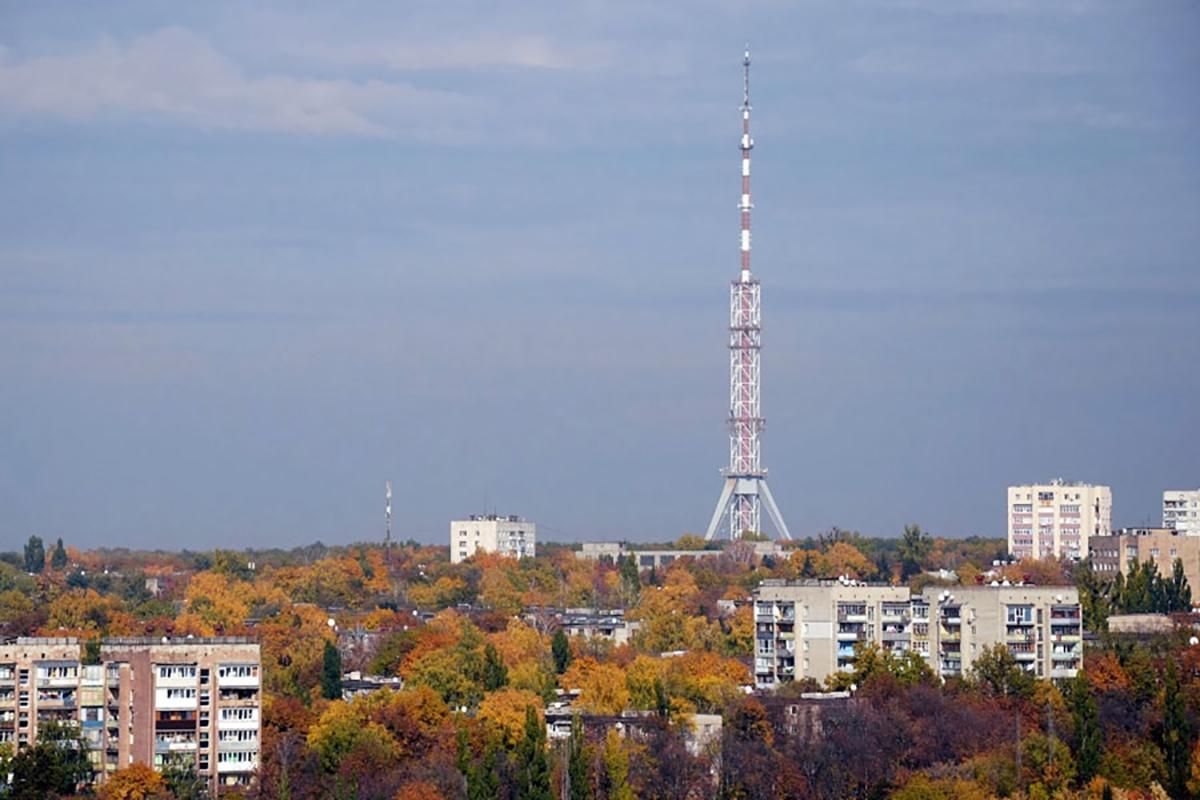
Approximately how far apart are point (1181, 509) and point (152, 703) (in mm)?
72201

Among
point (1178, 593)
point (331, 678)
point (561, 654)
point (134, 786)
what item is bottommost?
point (134, 786)

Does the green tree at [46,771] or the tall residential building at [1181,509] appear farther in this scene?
the tall residential building at [1181,509]

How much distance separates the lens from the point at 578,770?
4322 centimetres

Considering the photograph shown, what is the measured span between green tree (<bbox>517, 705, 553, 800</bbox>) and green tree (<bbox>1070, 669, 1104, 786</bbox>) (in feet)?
28.5

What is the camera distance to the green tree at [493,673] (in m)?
55.5

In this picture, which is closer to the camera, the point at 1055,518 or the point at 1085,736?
the point at 1085,736

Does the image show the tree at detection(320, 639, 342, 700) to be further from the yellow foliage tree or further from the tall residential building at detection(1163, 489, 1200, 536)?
the tall residential building at detection(1163, 489, 1200, 536)

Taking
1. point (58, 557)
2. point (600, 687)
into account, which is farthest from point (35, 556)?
point (600, 687)

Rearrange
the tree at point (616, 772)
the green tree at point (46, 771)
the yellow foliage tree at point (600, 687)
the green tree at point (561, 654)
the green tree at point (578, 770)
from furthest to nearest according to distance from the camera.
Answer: the green tree at point (561, 654), the yellow foliage tree at point (600, 687), the tree at point (616, 772), the green tree at point (578, 770), the green tree at point (46, 771)

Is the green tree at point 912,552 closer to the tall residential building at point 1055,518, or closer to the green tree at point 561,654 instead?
the tall residential building at point 1055,518

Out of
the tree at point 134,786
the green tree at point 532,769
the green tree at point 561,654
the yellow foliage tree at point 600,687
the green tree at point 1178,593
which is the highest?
the green tree at point 1178,593

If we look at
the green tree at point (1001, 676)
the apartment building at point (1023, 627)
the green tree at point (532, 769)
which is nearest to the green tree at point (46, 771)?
the green tree at point (532, 769)

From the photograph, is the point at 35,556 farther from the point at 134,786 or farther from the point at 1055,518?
the point at 134,786

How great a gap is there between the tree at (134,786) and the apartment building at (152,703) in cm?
228
